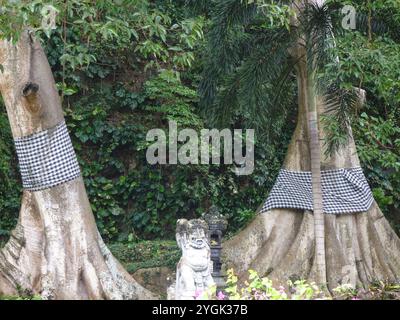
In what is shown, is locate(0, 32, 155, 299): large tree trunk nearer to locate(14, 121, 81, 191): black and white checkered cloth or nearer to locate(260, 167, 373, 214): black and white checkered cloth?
locate(14, 121, 81, 191): black and white checkered cloth

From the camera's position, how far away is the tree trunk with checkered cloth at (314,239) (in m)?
7.86

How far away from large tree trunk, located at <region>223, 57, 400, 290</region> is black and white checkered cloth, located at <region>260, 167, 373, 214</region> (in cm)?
8

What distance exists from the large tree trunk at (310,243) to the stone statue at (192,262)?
170 cm

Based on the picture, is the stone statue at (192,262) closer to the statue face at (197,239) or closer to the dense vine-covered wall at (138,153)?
the statue face at (197,239)

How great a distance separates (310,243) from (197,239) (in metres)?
2.15
